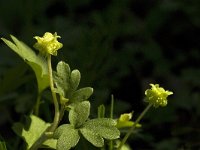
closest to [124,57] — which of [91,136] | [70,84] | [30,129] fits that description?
[30,129]

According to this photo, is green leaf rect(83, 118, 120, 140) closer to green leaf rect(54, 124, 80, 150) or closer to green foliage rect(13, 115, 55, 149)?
green leaf rect(54, 124, 80, 150)

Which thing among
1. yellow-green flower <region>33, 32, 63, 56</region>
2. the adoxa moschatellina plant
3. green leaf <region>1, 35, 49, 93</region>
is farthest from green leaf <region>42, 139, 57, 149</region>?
yellow-green flower <region>33, 32, 63, 56</region>

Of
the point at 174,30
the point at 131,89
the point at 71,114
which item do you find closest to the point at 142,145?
the point at 131,89

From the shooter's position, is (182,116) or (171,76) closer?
(182,116)

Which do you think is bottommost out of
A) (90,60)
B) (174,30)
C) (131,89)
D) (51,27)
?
(90,60)

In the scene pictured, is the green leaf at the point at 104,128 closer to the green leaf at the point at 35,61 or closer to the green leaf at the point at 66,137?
the green leaf at the point at 66,137

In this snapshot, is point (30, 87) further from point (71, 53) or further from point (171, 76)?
point (171, 76)

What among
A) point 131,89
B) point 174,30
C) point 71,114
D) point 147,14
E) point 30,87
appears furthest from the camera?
point 147,14
